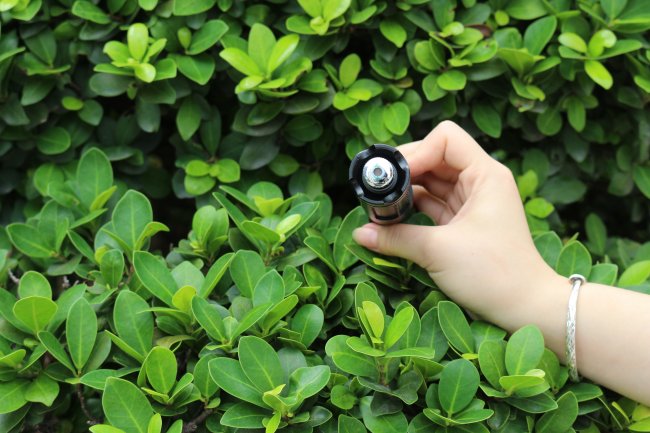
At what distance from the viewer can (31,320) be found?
1.39m

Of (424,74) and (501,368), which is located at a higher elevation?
(424,74)

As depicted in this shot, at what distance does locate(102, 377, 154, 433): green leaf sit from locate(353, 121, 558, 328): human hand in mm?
587

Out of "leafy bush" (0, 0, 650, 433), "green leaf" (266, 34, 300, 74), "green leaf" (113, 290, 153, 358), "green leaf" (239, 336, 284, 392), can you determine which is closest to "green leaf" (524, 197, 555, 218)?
"leafy bush" (0, 0, 650, 433)

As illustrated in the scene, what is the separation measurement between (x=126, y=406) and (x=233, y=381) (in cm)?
20

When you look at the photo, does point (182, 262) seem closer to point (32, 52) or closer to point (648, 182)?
point (32, 52)

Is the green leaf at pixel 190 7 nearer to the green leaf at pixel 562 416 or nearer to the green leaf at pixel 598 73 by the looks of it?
the green leaf at pixel 598 73

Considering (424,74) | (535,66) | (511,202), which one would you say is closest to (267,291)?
(511,202)

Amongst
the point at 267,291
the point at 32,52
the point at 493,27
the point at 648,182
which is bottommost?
the point at 648,182

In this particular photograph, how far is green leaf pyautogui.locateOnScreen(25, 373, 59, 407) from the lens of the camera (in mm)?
1343

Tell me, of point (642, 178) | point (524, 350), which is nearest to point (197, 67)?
point (524, 350)

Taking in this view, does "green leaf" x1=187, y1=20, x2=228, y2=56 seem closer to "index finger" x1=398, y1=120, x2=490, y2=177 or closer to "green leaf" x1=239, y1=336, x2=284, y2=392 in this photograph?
"index finger" x1=398, y1=120, x2=490, y2=177

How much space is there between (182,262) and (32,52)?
2.74ft

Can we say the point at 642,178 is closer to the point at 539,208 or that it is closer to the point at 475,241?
the point at 539,208

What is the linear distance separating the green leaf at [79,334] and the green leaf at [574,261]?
1.04 metres
